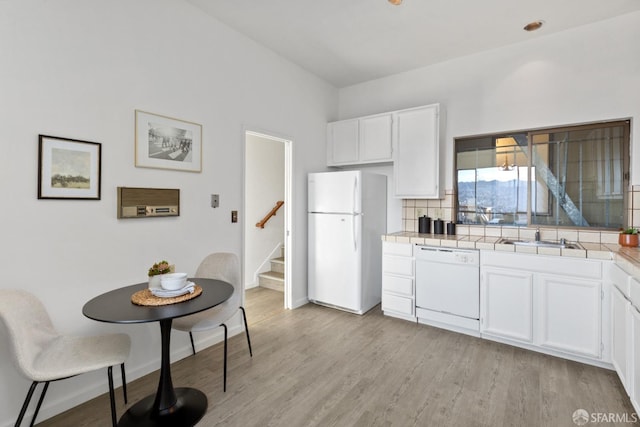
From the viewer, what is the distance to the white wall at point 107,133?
6.00 feet

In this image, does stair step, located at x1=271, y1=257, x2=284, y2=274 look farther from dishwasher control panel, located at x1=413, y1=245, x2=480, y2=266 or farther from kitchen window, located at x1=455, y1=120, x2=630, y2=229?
kitchen window, located at x1=455, y1=120, x2=630, y2=229

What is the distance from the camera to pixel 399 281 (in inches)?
137

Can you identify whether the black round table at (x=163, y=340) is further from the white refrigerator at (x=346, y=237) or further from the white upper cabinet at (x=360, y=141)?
the white upper cabinet at (x=360, y=141)

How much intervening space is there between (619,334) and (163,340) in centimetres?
298

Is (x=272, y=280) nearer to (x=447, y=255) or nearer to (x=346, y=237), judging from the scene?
(x=346, y=237)

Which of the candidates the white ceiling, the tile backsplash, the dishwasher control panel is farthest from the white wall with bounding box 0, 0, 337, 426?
the tile backsplash

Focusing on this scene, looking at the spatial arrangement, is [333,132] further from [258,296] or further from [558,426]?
[558,426]

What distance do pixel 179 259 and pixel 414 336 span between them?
7.43ft

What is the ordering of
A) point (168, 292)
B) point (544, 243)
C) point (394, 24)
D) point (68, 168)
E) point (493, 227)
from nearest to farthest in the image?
point (168, 292)
point (68, 168)
point (394, 24)
point (544, 243)
point (493, 227)

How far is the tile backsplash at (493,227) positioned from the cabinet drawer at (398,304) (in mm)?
894

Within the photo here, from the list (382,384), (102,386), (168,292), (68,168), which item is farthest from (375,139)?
(102,386)

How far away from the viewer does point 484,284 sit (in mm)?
2947

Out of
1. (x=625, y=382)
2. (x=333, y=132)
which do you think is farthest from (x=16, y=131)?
(x=625, y=382)

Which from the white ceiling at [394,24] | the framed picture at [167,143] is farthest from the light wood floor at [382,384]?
the white ceiling at [394,24]
